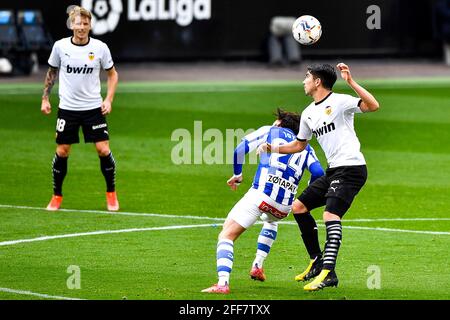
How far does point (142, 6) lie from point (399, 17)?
7883 mm

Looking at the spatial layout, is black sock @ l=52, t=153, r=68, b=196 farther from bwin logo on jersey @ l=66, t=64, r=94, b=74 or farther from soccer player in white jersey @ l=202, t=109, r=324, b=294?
soccer player in white jersey @ l=202, t=109, r=324, b=294

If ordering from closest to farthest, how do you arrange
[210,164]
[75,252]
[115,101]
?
1. [75,252]
2. [210,164]
3. [115,101]

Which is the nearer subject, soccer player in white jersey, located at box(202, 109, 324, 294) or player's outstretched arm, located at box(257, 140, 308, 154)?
soccer player in white jersey, located at box(202, 109, 324, 294)

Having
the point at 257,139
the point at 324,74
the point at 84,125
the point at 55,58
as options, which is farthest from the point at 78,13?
the point at 324,74

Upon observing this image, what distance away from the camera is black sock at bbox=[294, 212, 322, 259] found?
12.4 meters

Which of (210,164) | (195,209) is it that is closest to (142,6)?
(210,164)

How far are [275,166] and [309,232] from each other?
2.67 feet

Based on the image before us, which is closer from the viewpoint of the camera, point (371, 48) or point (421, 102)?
point (421, 102)

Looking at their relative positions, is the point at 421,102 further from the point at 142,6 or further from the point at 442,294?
the point at 442,294

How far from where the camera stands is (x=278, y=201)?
12047 millimetres

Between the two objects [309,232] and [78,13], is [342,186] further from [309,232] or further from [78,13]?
[78,13]

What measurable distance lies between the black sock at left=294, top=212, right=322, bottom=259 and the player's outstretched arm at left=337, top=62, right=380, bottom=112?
52.3 inches

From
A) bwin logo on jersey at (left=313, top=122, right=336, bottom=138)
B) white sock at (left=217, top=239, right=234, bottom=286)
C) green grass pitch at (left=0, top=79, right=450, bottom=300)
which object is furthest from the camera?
green grass pitch at (left=0, top=79, right=450, bottom=300)

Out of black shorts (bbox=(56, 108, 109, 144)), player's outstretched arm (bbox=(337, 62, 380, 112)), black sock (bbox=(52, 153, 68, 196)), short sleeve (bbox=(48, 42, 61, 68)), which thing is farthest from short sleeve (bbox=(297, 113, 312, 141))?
black sock (bbox=(52, 153, 68, 196))
